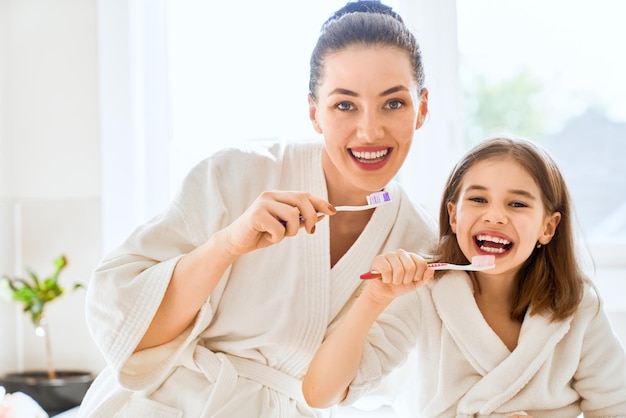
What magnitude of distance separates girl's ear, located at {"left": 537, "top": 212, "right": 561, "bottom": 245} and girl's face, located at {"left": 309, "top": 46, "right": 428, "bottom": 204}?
0.29 meters

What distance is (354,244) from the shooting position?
4.69 feet

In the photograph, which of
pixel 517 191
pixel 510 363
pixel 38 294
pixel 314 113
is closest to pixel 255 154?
pixel 314 113

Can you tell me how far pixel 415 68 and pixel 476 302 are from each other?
1.44 ft

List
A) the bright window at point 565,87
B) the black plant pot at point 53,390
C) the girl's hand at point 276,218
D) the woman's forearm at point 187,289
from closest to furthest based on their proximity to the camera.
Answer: the girl's hand at point 276,218 → the woman's forearm at point 187,289 → the black plant pot at point 53,390 → the bright window at point 565,87

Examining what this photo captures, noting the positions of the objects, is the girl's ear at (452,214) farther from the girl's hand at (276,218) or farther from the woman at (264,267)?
the girl's hand at (276,218)

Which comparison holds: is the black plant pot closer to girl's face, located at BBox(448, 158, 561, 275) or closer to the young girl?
the young girl

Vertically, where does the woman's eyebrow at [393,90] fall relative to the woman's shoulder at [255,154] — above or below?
above

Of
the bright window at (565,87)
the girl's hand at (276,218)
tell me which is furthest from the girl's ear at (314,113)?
the bright window at (565,87)

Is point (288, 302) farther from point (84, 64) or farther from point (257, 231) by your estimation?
point (84, 64)

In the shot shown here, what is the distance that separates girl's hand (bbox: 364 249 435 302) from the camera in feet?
3.86

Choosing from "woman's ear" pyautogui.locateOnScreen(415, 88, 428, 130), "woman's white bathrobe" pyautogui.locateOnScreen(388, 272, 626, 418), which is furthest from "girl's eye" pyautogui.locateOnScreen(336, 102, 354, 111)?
"woman's white bathrobe" pyautogui.locateOnScreen(388, 272, 626, 418)

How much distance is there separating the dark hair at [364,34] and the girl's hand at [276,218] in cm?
29

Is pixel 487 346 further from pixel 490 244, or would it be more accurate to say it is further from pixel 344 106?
pixel 344 106

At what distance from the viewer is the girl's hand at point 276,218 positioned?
3.72 ft
